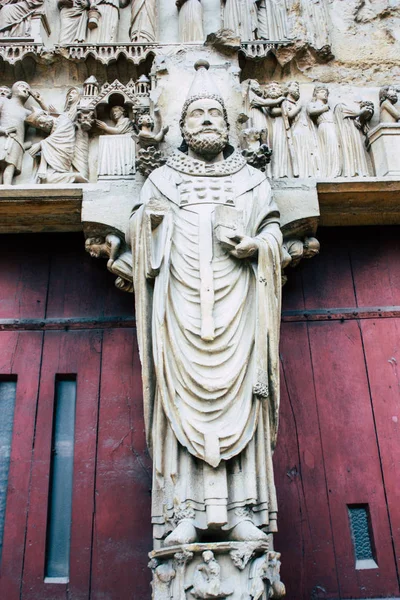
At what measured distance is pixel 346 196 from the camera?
4.59 meters

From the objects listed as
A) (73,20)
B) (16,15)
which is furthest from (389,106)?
(16,15)

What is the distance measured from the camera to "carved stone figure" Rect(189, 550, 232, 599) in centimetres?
295

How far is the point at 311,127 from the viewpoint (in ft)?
15.8

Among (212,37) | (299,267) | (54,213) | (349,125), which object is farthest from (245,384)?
(212,37)

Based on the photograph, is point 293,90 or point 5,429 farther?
point 293,90

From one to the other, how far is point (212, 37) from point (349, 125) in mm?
1240

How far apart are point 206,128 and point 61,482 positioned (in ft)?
8.12

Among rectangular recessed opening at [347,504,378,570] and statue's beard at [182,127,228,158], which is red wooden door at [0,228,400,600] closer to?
rectangular recessed opening at [347,504,378,570]

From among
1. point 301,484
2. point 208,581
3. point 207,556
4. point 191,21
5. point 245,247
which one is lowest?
point 208,581

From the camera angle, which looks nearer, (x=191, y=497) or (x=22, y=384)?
(x=191, y=497)

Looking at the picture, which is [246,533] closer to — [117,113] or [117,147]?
[117,147]

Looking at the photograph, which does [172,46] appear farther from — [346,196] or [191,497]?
[191,497]

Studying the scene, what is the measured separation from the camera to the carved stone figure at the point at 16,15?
5070mm

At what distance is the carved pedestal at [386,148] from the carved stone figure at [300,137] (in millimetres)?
427
